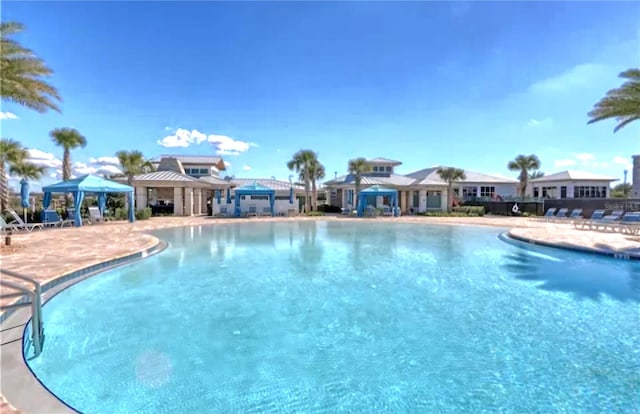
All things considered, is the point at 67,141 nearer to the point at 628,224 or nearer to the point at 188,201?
the point at 188,201

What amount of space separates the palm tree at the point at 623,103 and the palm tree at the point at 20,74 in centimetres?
2293

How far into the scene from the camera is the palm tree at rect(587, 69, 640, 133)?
12992 millimetres

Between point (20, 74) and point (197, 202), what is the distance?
63.0 feet

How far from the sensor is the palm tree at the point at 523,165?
112 feet

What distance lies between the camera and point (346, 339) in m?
5.18

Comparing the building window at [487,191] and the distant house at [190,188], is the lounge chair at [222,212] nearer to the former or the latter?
the distant house at [190,188]

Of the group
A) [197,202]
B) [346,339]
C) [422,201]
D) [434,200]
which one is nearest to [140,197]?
[197,202]

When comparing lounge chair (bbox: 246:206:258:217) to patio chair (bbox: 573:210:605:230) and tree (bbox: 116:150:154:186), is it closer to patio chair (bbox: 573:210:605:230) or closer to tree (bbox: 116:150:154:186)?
tree (bbox: 116:150:154:186)

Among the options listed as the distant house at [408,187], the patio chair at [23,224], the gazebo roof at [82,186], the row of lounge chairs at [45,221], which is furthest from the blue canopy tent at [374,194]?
the patio chair at [23,224]

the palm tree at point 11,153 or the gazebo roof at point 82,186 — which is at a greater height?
the palm tree at point 11,153

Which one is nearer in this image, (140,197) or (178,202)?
(140,197)

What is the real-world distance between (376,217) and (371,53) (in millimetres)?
13487

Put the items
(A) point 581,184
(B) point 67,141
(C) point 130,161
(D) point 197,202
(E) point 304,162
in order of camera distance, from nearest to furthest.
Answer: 1. (B) point 67,141
2. (C) point 130,161
3. (E) point 304,162
4. (D) point 197,202
5. (A) point 581,184

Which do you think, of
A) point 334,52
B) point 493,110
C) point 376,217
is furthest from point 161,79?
point 493,110
